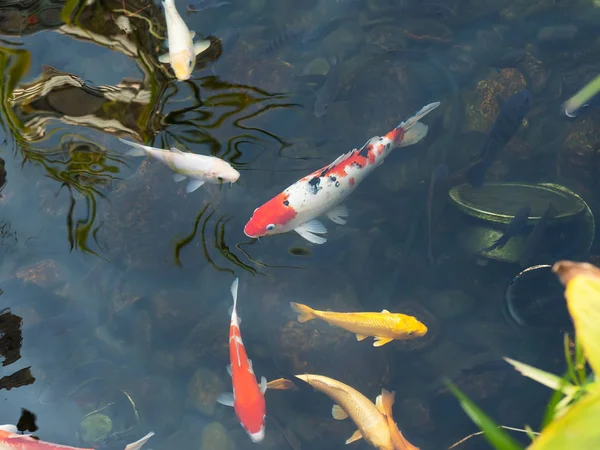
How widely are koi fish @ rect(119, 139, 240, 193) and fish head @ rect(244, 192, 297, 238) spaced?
48 centimetres

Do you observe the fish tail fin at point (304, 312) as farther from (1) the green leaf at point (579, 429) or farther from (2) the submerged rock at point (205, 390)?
(1) the green leaf at point (579, 429)

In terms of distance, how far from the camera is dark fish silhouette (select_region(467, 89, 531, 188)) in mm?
4160

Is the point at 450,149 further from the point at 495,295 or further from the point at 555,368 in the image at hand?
the point at 555,368

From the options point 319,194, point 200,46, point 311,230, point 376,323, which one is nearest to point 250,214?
point 311,230

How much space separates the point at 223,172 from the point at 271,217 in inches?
24.6

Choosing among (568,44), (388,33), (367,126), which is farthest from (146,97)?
(568,44)

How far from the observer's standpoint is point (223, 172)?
4.07m

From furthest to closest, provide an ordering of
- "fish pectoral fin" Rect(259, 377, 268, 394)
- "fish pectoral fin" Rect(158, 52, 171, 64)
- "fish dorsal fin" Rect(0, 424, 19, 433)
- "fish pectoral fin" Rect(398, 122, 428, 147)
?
1. "fish pectoral fin" Rect(158, 52, 171, 64)
2. "fish pectoral fin" Rect(398, 122, 428, 147)
3. "fish pectoral fin" Rect(259, 377, 268, 394)
4. "fish dorsal fin" Rect(0, 424, 19, 433)

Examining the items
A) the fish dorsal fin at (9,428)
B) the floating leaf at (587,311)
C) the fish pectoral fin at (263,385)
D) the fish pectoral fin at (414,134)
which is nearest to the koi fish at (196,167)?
the fish pectoral fin at (414,134)

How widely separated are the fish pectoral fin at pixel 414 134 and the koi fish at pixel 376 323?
1.52 metres

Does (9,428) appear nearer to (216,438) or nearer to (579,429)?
(216,438)

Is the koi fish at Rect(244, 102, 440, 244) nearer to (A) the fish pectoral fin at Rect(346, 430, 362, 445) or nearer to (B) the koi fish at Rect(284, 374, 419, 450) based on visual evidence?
(B) the koi fish at Rect(284, 374, 419, 450)

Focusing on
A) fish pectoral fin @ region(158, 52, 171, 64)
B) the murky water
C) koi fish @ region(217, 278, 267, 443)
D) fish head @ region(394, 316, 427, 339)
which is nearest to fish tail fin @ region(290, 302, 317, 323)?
the murky water

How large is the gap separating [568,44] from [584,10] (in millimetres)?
414
